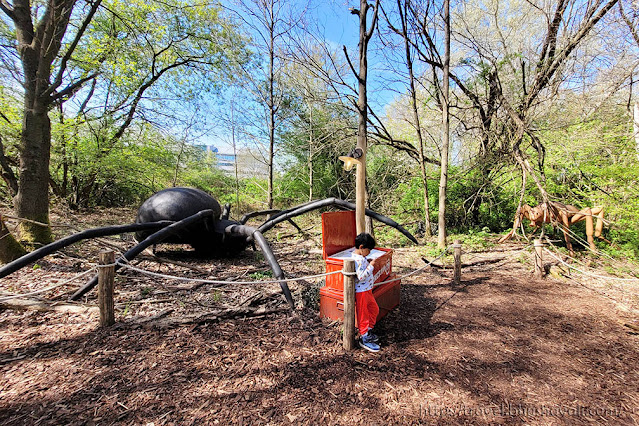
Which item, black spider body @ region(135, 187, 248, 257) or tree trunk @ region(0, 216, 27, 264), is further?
black spider body @ region(135, 187, 248, 257)

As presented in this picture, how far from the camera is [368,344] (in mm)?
2855

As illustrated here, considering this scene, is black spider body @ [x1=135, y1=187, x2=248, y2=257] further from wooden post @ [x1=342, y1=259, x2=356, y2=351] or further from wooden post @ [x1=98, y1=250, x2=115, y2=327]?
wooden post @ [x1=342, y1=259, x2=356, y2=351]

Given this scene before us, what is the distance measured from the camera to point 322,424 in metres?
1.90

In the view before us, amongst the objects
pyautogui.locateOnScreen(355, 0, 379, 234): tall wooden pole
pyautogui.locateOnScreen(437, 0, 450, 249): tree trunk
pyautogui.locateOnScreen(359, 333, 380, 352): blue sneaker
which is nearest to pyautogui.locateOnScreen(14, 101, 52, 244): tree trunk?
pyautogui.locateOnScreen(355, 0, 379, 234): tall wooden pole

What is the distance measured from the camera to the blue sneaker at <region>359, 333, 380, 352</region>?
2.81 metres

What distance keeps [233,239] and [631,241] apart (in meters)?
8.75

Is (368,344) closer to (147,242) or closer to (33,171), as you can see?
(147,242)

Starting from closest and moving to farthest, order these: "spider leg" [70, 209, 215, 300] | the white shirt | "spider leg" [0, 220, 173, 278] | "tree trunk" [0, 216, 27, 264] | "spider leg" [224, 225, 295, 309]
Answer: the white shirt, "spider leg" [0, 220, 173, 278], "spider leg" [70, 209, 215, 300], "spider leg" [224, 225, 295, 309], "tree trunk" [0, 216, 27, 264]

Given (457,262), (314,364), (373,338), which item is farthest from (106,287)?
(457,262)

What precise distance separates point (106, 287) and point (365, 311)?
8.97ft

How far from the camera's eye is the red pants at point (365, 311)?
2932 millimetres

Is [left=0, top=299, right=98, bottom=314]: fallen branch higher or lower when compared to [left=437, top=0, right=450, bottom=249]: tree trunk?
lower

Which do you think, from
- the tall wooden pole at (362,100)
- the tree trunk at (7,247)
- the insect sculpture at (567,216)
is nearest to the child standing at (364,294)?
the tall wooden pole at (362,100)

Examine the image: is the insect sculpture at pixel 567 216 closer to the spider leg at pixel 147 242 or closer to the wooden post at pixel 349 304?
the wooden post at pixel 349 304
